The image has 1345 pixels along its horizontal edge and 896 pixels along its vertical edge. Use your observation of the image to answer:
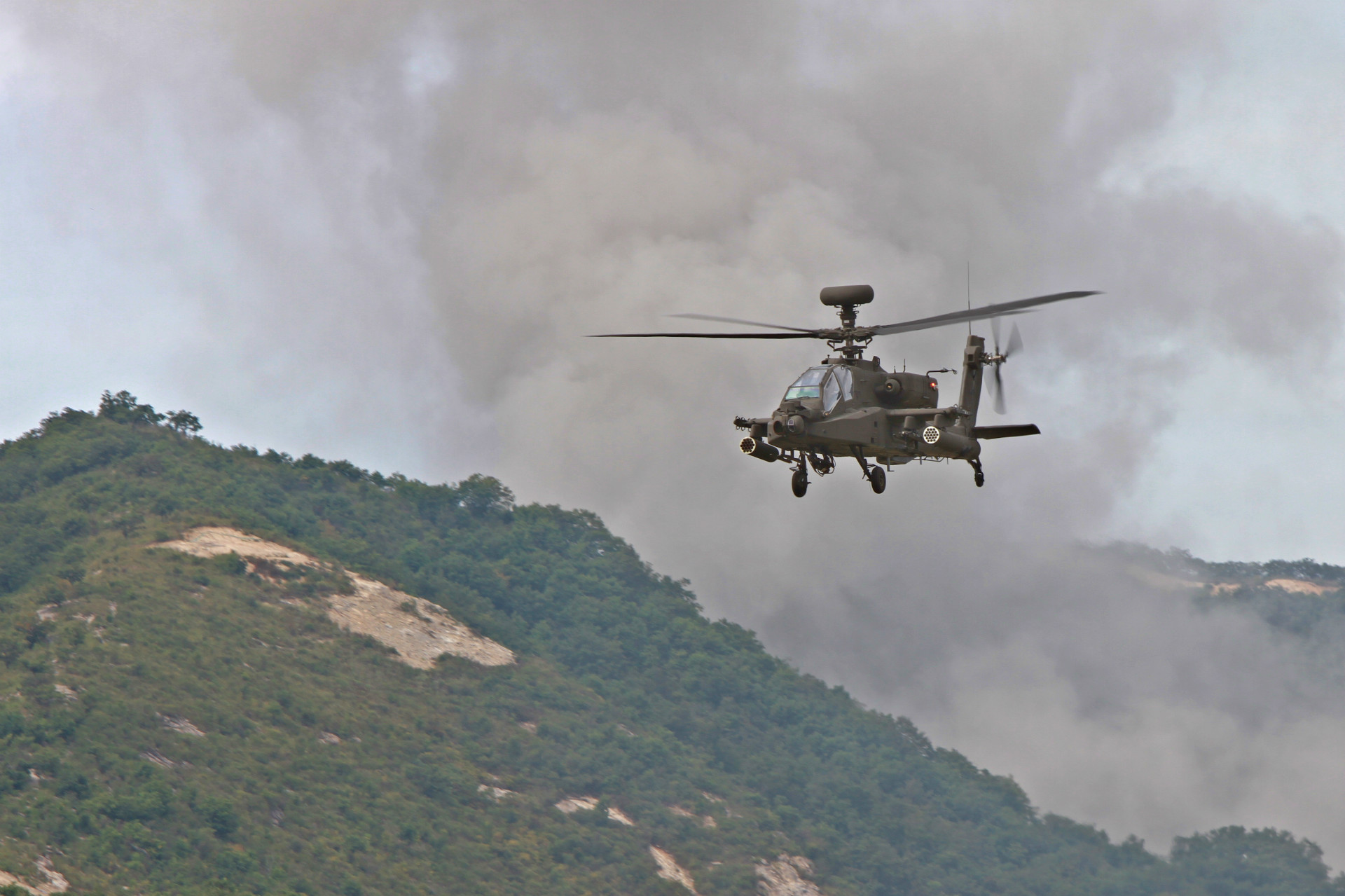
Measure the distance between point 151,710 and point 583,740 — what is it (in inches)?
2343

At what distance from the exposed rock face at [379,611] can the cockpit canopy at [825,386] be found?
423ft

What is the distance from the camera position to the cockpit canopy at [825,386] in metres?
48.6

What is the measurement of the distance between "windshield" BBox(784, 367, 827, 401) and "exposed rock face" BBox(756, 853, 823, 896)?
12597cm

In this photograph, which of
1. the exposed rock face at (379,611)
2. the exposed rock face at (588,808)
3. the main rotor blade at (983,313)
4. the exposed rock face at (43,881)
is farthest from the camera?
the exposed rock face at (588,808)

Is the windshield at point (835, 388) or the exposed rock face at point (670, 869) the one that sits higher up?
the exposed rock face at point (670, 869)

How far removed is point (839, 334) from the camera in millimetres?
50656

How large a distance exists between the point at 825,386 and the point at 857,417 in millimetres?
1343

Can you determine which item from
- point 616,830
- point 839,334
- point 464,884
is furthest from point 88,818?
point 839,334

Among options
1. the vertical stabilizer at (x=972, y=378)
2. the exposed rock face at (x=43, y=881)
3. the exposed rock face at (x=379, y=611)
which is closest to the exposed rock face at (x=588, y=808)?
the exposed rock face at (x=379, y=611)

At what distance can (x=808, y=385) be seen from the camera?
4888 cm

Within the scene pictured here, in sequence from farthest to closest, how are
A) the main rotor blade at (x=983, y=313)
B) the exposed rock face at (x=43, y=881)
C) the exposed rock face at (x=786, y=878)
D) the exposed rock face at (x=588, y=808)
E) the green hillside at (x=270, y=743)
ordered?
1. the exposed rock face at (x=588, y=808)
2. the exposed rock face at (x=786, y=878)
3. the green hillside at (x=270, y=743)
4. the exposed rock face at (x=43, y=881)
5. the main rotor blade at (x=983, y=313)

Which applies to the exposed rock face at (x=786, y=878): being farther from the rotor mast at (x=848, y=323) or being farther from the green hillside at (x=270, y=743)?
the rotor mast at (x=848, y=323)

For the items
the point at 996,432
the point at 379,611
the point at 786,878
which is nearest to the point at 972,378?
the point at 996,432

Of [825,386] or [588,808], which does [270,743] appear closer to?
[588,808]
